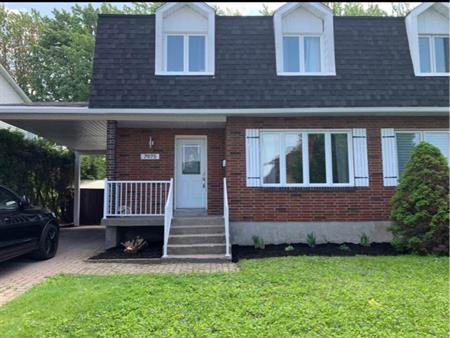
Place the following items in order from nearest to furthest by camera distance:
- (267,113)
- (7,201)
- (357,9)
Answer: (7,201) < (267,113) < (357,9)

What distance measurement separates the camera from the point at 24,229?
6.79 meters

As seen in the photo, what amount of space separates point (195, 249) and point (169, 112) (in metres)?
3.33

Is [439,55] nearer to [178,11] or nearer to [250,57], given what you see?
[250,57]

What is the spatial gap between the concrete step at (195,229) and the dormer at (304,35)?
4562 mm

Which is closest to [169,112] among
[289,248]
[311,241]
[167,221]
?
[167,221]

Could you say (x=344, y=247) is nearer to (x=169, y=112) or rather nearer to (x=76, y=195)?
(x=169, y=112)

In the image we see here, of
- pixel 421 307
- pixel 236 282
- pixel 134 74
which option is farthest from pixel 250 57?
pixel 421 307

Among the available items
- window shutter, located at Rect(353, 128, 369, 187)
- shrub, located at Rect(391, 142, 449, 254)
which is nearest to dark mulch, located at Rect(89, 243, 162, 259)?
window shutter, located at Rect(353, 128, 369, 187)

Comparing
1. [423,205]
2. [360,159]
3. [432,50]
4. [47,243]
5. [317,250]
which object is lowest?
[317,250]

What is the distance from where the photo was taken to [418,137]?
9188mm

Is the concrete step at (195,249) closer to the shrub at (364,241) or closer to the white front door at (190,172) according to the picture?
the white front door at (190,172)

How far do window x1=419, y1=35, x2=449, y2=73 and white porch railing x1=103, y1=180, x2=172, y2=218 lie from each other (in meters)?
7.54

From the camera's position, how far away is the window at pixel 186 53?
958 centimetres

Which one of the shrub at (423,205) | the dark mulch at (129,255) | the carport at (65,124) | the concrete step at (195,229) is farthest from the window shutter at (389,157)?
the carport at (65,124)
